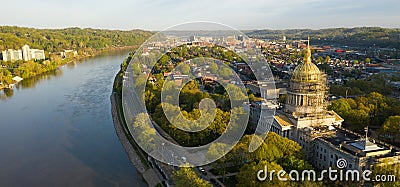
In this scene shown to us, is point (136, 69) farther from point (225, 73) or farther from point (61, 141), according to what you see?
point (61, 141)

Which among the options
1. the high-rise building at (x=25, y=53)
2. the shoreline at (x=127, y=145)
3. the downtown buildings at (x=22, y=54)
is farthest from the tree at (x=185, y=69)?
the high-rise building at (x=25, y=53)

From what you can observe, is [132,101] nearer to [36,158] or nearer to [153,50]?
[36,158]

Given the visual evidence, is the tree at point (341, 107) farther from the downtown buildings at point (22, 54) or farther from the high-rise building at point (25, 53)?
the high-rise building at point (25, 53)

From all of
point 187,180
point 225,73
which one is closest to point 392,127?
point 187,180

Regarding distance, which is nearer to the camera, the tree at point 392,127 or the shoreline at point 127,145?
the shoreline at point 127,145

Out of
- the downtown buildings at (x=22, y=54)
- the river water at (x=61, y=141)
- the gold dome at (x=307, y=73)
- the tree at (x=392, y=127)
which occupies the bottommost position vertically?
the river water at (x=61, y=141)

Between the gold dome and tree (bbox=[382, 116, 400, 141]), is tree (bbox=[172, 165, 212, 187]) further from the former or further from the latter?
tree (bbox=[382, 116, 400, 141])
